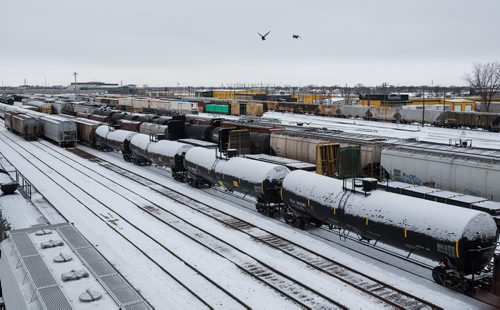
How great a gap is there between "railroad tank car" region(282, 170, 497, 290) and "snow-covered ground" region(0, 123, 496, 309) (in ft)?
4.33

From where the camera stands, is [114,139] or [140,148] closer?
[140,148]

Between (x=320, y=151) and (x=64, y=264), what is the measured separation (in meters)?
17.5

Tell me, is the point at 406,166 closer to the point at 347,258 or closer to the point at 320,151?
the point at 320,151

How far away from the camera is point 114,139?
4422 centimetres

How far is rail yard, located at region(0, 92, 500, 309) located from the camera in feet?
49.5

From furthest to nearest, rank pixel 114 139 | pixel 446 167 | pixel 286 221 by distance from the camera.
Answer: pixel 114 139
pixel 446 167
pixel 286 221

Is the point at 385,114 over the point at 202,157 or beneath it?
over

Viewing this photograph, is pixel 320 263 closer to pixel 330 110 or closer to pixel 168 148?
pixel 168 148

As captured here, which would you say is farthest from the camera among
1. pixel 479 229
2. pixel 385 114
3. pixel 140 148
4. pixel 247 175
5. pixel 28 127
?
pixel 385 114

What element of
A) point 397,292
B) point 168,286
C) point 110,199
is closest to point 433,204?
point 397,292

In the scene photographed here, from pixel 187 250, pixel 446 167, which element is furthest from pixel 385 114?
pixel 187 250

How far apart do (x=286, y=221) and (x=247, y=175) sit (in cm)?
333

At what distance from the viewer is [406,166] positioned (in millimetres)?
26469

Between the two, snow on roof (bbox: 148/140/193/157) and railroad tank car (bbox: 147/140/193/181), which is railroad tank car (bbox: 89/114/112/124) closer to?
snow on roof (bbox: 148/140/193/157)
